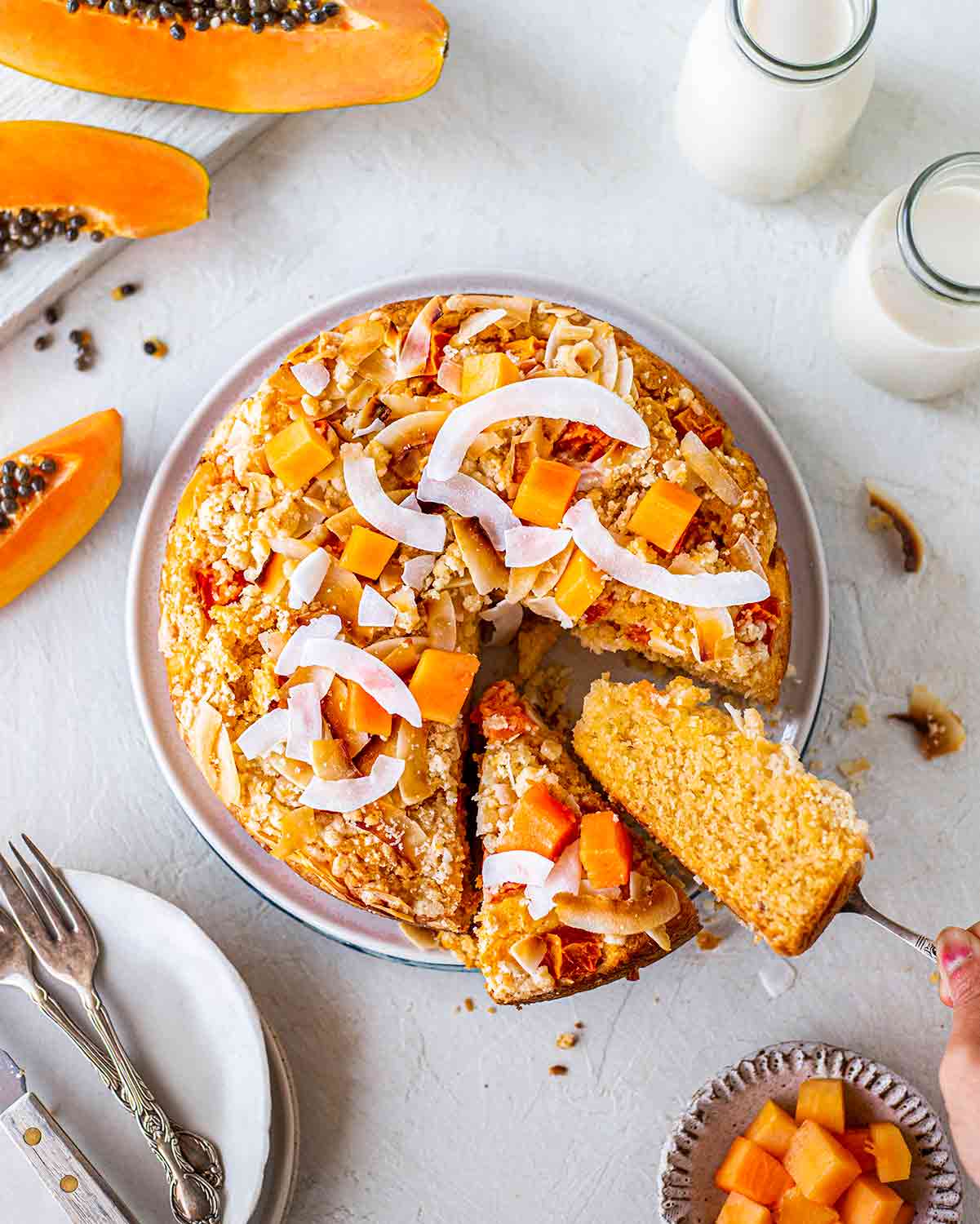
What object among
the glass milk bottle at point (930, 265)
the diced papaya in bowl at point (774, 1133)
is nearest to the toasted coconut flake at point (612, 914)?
the diced papaya in bowl at point (774, 1133)

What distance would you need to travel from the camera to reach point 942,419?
2781 millimetres

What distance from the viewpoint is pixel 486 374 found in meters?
2.24

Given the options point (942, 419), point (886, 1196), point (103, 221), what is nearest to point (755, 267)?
point (942, 419)

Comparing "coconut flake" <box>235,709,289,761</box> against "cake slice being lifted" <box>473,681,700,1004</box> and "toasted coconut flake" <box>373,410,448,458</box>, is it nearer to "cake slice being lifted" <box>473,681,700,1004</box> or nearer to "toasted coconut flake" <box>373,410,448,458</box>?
"cake slice being lifted" <box>473,681,700,1004</box>

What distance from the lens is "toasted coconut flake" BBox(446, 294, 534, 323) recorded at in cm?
232

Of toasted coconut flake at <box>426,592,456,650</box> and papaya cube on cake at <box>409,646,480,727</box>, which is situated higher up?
toasted coconut flake at <box>426,592,456,650</box>

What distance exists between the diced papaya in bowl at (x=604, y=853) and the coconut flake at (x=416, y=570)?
57 cm

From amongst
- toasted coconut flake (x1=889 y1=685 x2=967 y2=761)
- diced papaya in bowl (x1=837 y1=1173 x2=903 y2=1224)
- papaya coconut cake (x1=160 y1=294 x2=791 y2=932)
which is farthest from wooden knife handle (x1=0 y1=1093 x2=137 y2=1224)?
toasted coconut flake (x1=889 y1=685 x2=967 y2=761)

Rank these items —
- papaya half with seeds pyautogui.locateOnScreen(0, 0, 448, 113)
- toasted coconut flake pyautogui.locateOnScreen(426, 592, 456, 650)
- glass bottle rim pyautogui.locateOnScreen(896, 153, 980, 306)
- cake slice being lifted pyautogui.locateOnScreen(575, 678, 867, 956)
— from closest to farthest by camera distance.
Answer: cake slice being lifted pyautogui.locateOnScreen(575, 678, 867, 956), toasted coconut flake pyautogui.locateOnScreen(426, 592, 456, 650), glass bottle rim pyautogui.locateOnScreen(896, 153, 980, 306), papaya half with seeds pyautogui.locateOnScreen(0, 0, 448, 113)

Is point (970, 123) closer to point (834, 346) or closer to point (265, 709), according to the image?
point (834, 346)

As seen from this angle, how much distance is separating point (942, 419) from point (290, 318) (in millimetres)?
1597

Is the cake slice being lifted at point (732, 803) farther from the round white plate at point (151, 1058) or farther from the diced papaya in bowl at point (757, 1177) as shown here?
the round white plate at point (151, 1058)

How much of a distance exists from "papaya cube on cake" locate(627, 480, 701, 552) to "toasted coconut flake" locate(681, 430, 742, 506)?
52 mm

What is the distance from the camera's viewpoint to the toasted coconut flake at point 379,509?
2.22m
